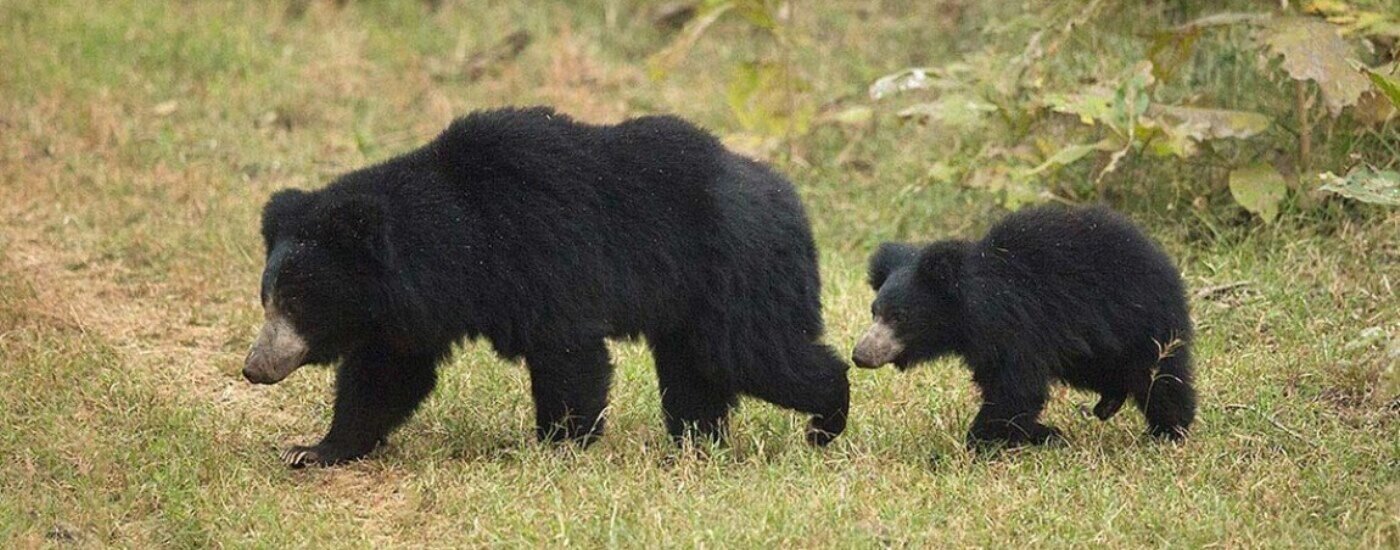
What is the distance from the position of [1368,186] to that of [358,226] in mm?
2919

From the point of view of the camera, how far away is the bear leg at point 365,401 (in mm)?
5660

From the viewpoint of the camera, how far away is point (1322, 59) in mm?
6887

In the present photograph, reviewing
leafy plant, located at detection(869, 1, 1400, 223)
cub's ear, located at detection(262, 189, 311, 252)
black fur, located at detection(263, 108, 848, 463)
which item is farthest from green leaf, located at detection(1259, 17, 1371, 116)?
cub's ear, located at detection(262, 189, 311, 252)

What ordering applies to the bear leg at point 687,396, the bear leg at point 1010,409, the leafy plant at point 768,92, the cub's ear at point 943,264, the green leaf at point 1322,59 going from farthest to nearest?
the leafy plant at point 768,92, the green leaf at point 1322,59, the bear leg at point 687,396, the cub's ear at point 943,264, the bear leg at point 1010,409

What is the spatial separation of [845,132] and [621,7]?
2.55 meters

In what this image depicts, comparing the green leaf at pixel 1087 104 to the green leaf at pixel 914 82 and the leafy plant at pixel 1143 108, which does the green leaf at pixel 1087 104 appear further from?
the green leaf at pixel 914 82

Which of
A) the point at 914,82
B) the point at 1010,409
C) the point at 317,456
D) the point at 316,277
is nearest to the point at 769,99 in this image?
the point at 914,82

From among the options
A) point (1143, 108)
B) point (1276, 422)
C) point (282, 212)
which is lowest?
point (1276, 422)

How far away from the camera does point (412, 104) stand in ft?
34.5

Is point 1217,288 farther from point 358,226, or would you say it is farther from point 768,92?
point 358,226

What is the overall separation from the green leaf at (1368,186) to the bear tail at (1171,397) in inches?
26.0

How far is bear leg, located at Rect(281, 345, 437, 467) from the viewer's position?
18.6ft

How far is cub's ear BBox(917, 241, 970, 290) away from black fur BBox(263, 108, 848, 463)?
356 millimetres

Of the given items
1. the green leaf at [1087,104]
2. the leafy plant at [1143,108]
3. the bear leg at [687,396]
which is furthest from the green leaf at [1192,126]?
the bear leg at [687,396]
